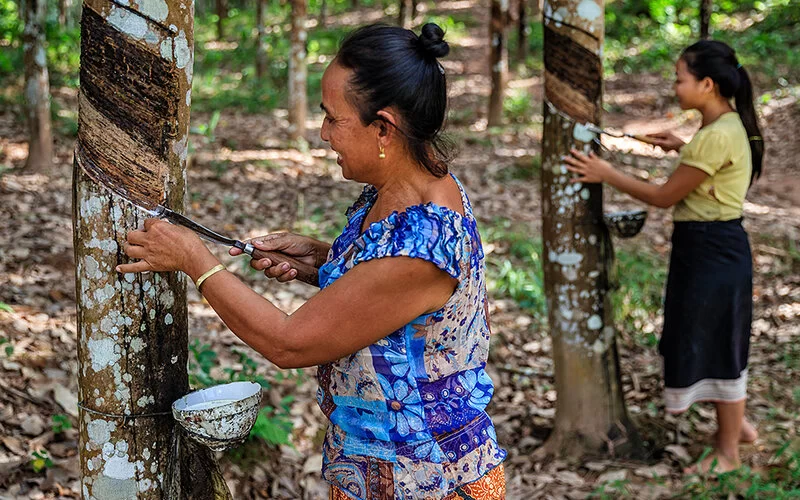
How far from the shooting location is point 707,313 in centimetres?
357

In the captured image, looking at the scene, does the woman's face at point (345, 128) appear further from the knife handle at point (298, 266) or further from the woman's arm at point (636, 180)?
the woman's arm at point (636, 180)

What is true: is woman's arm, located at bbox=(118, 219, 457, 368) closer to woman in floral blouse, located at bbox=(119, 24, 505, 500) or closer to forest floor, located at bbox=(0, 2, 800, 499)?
woman in floral blouse, located at bbox=(119, 24, 505, 500)

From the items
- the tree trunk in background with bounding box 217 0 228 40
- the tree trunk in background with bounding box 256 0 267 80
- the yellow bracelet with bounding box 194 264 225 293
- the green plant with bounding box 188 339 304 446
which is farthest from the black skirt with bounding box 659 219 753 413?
the tree trunk in background with bounding box 217 0 228 40

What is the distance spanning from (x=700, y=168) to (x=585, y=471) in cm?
151

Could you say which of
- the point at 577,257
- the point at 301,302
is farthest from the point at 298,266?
the point at 301,302

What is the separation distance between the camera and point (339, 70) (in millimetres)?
1716

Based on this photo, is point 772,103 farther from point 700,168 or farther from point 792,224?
point 700,168

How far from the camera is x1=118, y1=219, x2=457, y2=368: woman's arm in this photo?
1611mm

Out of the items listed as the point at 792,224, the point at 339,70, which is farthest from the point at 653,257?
the point at 339,70

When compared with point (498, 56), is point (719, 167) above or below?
above

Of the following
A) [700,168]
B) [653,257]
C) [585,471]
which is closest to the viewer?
[700,168]

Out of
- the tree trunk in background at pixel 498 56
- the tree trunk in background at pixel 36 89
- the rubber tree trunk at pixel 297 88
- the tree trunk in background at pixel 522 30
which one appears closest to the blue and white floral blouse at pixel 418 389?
the tree trunk in background at pixel 36 89

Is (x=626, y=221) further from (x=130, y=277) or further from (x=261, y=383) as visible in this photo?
(x=130, y=277)

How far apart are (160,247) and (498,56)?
9.06 m
